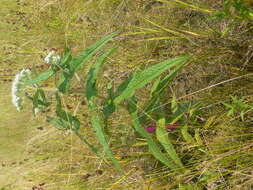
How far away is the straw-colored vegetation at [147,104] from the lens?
101 centimetres

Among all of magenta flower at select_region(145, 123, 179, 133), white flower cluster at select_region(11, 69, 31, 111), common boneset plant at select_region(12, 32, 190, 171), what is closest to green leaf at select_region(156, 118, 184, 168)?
common boneset plant at select_region(12, 32, 190, 171)

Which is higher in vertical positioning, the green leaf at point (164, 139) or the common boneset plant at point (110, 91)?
the common boneset plant at point (110, 91)

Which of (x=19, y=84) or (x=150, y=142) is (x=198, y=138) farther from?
(x=19, y=84)

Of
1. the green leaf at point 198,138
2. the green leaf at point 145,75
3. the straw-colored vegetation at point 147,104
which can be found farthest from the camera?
the green leaf at point 198,138

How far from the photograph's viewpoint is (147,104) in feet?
3.65

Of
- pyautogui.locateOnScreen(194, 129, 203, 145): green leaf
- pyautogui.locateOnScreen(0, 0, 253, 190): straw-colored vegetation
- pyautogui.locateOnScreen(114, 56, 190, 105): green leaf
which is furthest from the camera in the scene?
pyautogui.locateOnScreen(194, 129, 203, 145): green leaf

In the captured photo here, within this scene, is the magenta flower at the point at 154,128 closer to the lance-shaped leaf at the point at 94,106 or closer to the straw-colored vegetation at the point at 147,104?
the straw-colored vegetation at the point at 147,104

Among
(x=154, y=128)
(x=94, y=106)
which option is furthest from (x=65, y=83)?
(x=154, y=128)

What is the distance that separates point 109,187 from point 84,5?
729 millimetres

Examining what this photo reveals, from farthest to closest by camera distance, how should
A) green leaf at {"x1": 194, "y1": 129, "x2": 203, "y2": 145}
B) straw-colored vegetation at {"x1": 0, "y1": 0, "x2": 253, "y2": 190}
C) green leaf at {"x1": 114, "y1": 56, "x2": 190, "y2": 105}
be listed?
1. green leaf at {"x1": 194, "y1": 129, "x2": 203, "y2": 145}
2. straw-colored vegetation at {"x1": 0, "y1": 0, "x2": 253, "y2": 190}
3. green leaf at {"x1": 114, "y1": 56, "x2": 190, "y2": 105}

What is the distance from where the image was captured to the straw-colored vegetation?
1.01 meters

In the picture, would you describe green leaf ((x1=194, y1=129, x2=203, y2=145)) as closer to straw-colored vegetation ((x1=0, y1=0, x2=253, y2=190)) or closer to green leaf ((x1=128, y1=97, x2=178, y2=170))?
straw-colored vegetation ((x1=0, y1=0, x2=253, y2=190))

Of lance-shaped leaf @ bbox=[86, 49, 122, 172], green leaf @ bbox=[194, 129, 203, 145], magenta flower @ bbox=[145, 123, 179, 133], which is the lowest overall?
green leaf @ bbox=[194, 129, 203, 145]

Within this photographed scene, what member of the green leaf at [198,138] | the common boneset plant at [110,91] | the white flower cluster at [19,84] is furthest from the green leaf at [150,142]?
the white flower cluster at [19,84]
